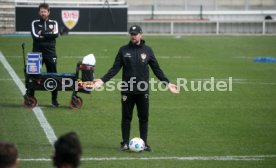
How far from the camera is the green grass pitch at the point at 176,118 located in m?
14.0

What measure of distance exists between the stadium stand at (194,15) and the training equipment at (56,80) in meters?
19.7

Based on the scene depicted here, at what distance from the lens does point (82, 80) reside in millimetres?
18391

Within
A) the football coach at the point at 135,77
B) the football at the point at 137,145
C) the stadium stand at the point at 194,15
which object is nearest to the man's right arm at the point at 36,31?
the football coach at the point at 135,77

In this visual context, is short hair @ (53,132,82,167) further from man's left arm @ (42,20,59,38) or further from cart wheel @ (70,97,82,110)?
man's left arm @ (42,20,59,38)

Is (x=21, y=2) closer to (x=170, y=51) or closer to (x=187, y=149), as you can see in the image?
(x=170, y=51)

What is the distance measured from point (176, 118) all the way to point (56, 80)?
2662 mm

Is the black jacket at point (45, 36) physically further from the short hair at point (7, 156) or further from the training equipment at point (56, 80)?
the short hair at point (7, 156)

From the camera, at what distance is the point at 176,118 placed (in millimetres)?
17797

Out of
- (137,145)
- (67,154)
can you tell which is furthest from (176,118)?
(67,154)

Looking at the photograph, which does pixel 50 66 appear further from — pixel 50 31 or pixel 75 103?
pixel 75 103

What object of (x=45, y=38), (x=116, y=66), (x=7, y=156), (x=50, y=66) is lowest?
(x=50, y=66)

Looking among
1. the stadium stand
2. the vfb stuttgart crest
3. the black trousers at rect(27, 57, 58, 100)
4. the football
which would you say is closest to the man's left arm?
the black trousers at rect(27, 57, 58, 100)

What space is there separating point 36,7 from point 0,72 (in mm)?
11988

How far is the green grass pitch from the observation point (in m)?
14.0
